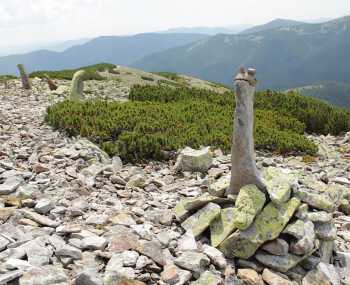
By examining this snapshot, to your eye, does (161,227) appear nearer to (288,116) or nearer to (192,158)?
(192,158)

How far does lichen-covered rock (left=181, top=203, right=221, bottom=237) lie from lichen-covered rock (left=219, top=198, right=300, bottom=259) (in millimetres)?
644

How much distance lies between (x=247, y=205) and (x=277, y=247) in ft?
3.37

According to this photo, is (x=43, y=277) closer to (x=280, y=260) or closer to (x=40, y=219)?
(x=40, y=219)

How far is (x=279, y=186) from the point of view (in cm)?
896

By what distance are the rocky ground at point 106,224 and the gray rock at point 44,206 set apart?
21 mm

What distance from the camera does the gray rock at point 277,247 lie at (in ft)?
25.7

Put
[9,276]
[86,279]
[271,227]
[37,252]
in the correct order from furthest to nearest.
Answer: [271,227]
[37,252]
[86,279]
[9,276]

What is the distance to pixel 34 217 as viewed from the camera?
786 cm

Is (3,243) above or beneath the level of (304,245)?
above

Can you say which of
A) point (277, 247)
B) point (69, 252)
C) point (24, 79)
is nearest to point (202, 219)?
point (277, 247)

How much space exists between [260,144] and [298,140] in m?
2.22

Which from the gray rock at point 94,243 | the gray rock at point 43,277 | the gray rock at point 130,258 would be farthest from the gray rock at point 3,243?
the gray rock at point 130,258

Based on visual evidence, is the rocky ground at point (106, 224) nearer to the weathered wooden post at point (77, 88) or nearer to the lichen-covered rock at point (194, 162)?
the lichen-covered rock at point (194, 162)

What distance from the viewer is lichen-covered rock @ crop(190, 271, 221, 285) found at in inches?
265
